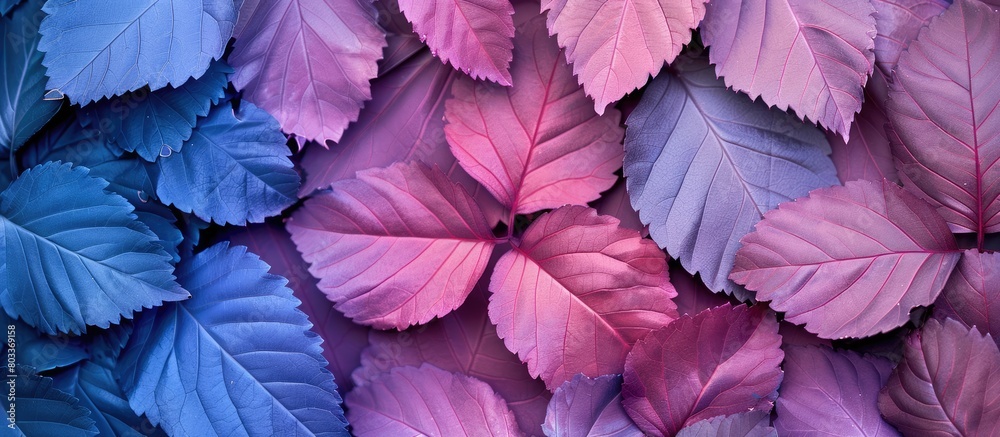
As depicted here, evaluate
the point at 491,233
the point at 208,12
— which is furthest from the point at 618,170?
the point at 208,12

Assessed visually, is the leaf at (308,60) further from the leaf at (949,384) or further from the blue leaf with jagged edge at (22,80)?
the leaf at (949,384)

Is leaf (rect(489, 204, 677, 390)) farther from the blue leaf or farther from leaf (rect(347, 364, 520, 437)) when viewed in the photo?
the blue leaf

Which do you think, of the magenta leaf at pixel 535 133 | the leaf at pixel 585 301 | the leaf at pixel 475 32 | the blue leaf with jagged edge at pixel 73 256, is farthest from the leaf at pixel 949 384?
the blue leaf with jagged edge at pixel 73 256

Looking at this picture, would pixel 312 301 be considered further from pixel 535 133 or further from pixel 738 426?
pixel 738 426

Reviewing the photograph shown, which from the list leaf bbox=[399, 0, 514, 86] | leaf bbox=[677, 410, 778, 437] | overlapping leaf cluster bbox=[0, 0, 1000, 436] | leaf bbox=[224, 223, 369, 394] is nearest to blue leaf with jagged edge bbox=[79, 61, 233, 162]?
overlapping leaf cluster bbox=[0, 0, 1000, 436]

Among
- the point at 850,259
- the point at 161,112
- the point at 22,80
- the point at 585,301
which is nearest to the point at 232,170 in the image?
the point at 161,112

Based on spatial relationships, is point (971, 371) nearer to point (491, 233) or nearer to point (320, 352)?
point (491, 233)
